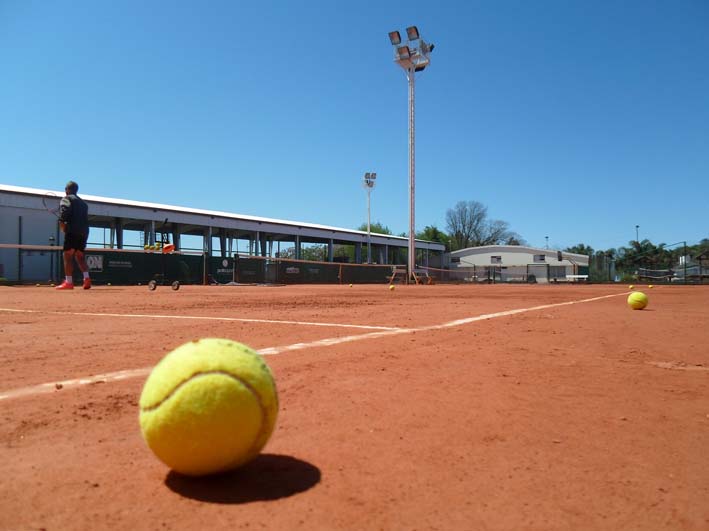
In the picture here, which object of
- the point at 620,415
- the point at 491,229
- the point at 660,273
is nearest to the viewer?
the point at 620,415

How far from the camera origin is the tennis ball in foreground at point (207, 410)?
1836 mm

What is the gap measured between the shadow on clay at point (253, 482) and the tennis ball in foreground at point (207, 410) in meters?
0.06

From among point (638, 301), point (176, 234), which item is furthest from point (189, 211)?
point (638, 301)

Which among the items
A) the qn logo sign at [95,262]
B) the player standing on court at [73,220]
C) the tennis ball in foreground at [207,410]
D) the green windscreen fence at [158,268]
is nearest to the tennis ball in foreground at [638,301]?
the tennis ball in foreground at [207,410]

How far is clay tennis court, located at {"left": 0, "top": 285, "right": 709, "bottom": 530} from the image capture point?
5.63ft

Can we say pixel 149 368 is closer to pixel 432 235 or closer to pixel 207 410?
pixel 207 410

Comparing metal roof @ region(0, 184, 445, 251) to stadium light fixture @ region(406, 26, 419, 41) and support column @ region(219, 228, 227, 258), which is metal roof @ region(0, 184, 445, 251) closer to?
support column @ region(219, 228, 227, 258)

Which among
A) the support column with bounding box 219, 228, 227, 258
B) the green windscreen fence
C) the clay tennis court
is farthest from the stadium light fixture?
the clay tennis court

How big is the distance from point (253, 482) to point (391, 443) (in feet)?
2.33

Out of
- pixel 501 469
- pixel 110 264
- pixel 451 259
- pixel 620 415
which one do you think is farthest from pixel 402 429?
pixel 451 259

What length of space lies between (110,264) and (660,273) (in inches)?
1651

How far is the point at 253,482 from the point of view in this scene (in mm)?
1933

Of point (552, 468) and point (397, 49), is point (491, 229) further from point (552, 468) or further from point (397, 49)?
point (552, 468)

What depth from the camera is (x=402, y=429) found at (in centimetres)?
252
